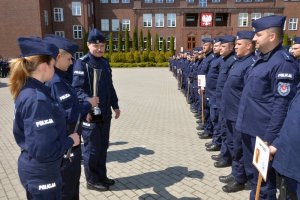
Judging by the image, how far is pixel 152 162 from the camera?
6.02 meters

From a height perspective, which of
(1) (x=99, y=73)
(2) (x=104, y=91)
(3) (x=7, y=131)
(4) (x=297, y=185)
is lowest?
(3) (x=7, y=131)

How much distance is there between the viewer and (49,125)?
7.98 feet

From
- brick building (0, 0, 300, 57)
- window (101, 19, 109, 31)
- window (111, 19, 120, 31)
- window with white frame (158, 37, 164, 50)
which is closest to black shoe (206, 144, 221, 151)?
brick building (0, 0, 300, 57)

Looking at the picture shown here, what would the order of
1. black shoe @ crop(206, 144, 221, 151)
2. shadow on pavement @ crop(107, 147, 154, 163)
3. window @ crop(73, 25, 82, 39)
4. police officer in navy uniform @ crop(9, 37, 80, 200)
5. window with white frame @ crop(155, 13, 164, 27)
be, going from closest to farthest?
police officer in navy uniform @ crop(9, 37, 80, 200), shadow on pavement @ crop(107, 147, 154, 163), black shoe @ crop(206, 144, 221, 151), window @ crop(73, 25, 82, 39), window with white frame @ crop(155, 13, 164, 27)

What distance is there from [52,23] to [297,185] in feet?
151

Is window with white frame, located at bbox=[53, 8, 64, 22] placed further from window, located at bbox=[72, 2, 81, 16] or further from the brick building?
window, located at bbox=[72, 2, 81, 16]

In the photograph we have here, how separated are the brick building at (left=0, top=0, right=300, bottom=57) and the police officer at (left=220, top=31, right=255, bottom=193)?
38.2 meters

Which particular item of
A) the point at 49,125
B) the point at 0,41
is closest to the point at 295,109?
the point at 49,125

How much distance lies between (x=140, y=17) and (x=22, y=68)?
46.6 m

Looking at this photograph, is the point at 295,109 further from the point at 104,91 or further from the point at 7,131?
the point at 7,131

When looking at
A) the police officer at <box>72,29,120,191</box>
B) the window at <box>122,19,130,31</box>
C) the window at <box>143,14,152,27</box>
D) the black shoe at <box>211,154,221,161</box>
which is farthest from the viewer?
the window at <box>122,19,130,31</box>

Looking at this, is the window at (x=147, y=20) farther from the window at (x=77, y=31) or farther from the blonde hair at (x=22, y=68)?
the blonde hair at (x=22, y=68)

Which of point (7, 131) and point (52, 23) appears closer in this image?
point (7, 131)

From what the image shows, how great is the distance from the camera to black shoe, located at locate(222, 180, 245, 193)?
4.73 metres
